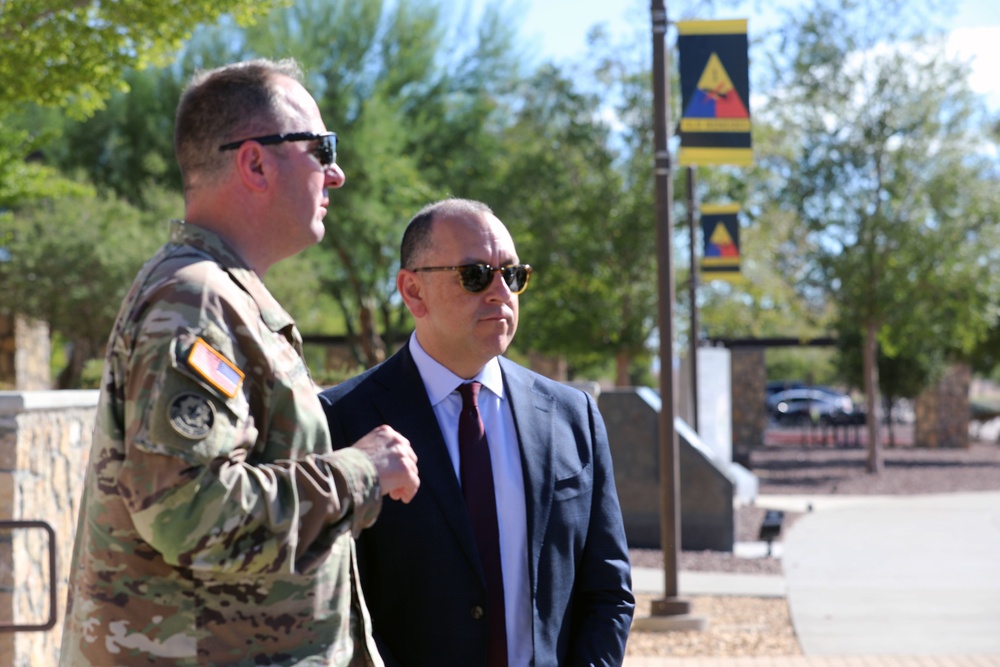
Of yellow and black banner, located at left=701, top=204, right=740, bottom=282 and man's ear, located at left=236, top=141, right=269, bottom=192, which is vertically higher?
yellow and black banner, located at left=701, top=204, right=740, bottom=282

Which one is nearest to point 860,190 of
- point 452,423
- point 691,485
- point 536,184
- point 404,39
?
point 536,184

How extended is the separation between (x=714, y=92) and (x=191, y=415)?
322 inches

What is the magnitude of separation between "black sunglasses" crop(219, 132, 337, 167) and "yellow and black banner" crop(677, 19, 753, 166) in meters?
7.46

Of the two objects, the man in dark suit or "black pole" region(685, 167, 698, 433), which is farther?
"black pole" region(685, 167, 698, 433)

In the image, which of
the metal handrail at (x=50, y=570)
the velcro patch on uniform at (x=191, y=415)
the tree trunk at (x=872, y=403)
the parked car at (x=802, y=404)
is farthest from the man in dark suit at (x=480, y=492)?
the parked car at (x=802, y=404)

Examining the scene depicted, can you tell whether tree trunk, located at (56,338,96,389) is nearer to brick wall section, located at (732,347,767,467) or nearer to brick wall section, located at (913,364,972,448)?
brick wall section, located at (732,347,767,467)

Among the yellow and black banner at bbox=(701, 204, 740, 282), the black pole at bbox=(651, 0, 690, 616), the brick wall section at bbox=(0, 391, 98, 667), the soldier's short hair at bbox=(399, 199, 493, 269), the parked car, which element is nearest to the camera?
the soldier's short hair at bbox=(399, 199, 493, 269)

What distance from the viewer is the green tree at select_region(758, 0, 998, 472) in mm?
23375

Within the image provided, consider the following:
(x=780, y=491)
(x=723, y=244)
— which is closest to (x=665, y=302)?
(x=723, y=244)

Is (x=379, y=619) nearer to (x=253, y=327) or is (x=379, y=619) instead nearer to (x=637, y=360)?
(x=253, y=327)

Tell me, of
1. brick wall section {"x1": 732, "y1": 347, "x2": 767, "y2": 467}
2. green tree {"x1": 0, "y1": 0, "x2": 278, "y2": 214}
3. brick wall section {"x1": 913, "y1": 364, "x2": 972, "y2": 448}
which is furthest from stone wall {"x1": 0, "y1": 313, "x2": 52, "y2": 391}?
brick wall section {"x1": 913, "y1": 364, "x2": 972, "y2": 448}

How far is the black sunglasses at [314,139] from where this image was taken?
2.35m

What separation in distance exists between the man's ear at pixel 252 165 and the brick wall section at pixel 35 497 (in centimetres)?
438

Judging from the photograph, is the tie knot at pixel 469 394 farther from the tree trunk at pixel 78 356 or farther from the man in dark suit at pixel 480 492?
the tree trunk at pixel 78 356
